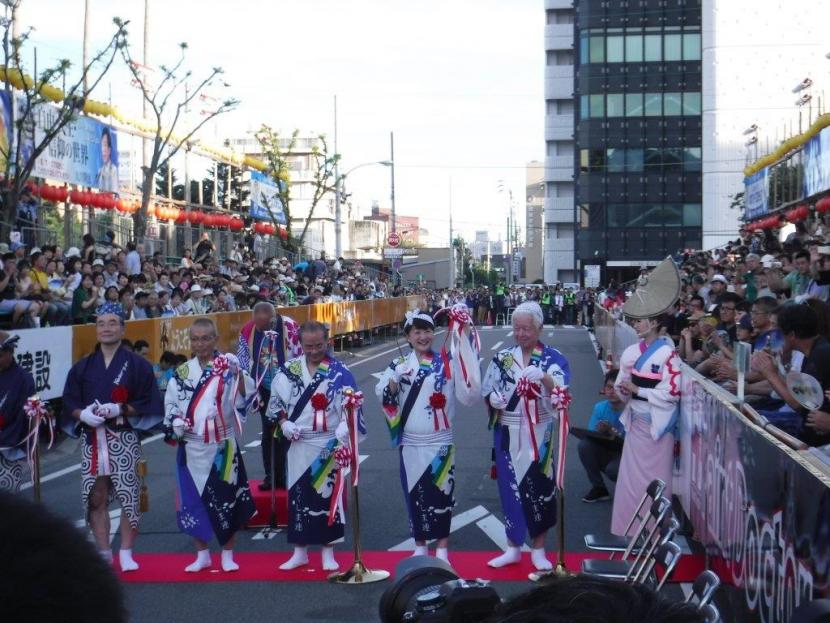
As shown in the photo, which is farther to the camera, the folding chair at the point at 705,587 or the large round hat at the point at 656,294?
the large round hat at the point at 656,294

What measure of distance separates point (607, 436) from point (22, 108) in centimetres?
1776

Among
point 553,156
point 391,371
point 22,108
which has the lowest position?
point 391,371

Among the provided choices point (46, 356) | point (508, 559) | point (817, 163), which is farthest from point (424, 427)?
point (817, 163)

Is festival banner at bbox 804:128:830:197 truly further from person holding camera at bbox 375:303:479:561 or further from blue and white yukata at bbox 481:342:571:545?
person holding camera at bbox 375:303:479:561

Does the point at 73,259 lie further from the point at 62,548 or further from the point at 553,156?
the point at 553,156

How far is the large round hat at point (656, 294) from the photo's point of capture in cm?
1018

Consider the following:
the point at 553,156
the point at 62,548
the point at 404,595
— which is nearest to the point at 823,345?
the point at 404,595

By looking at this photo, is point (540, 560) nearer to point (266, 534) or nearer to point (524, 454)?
point (524, 454)

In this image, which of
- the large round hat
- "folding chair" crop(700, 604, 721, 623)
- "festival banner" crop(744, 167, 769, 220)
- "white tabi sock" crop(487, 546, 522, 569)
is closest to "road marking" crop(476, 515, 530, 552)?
"white tabi sock" crop(487, 546, 522, 569)

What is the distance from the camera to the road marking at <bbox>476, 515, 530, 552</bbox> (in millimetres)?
9070

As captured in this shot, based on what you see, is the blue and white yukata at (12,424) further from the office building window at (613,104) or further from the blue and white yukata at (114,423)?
the office building window at (613,104)

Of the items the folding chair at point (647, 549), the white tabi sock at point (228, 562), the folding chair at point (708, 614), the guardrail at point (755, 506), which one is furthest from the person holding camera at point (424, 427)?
the folding chair at point (708, 614)

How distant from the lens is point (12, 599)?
4.01 ft

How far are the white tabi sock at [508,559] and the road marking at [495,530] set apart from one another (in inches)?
17.7
